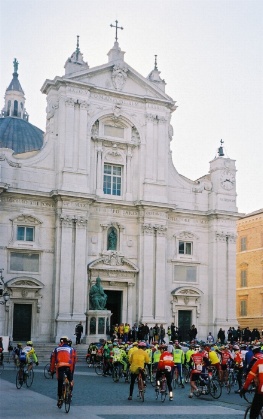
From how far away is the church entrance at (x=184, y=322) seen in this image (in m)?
43.9

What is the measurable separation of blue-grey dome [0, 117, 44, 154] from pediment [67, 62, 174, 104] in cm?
2020

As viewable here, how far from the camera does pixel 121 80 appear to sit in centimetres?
4394

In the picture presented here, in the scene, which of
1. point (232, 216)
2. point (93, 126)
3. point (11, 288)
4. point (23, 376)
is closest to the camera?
point (23, 376)

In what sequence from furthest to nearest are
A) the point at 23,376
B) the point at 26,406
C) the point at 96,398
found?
1. the point at 23,376
2. the point at 96,398
3. the point at 26,406

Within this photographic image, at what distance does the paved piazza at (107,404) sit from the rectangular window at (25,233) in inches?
674

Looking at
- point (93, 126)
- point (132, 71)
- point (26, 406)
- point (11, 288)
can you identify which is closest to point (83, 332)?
point (11, 288)

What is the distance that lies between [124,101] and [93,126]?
3.04m

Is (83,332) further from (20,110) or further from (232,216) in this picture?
(20,110)

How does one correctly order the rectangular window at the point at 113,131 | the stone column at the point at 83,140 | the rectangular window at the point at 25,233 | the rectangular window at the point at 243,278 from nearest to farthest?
the rectangular window at the point at 25,233 < the stone column at the point at 83,140 < the rectangular window at the point at 113,131 < the rectangular window at the point at 243,278

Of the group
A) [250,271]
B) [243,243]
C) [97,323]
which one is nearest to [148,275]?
[97,323]

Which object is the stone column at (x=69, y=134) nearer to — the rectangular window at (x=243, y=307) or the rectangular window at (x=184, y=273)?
the rectangular window at (x=184, y=273)

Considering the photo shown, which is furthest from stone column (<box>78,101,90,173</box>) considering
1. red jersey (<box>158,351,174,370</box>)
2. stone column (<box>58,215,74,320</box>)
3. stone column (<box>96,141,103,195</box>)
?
red jersey (<box>158,351,174,370</box>)

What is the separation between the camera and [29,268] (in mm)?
39656

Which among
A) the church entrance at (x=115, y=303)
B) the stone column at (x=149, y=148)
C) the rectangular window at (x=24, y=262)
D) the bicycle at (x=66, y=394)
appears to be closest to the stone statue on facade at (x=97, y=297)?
the church entrance at (x=115, y=303)
